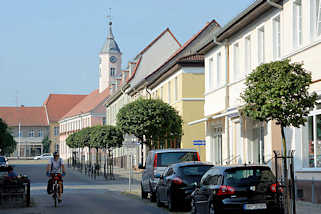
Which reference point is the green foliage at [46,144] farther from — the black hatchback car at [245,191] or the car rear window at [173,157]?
the black hatchback car at [245,191]

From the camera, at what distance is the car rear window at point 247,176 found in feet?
45.7

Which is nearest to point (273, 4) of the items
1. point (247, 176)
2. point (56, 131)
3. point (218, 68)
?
point (218, 68)

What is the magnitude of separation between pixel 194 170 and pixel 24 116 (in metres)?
131

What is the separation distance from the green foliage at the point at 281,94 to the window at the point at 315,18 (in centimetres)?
469

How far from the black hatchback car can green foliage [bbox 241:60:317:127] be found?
1376mm

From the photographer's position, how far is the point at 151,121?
1578 inches

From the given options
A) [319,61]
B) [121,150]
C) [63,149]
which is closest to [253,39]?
[319,61]

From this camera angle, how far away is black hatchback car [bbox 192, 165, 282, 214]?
1386 centimetres

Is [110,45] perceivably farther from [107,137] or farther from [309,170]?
[309,170]

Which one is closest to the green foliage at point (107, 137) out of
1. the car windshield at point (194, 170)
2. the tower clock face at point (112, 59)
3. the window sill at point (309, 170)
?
the window sill at point (309, 170)

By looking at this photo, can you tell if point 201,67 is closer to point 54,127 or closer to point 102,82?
point 102,82

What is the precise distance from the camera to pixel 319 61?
18.7 m

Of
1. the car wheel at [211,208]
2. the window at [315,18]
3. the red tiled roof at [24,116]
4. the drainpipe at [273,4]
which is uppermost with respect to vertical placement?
the red tiled roof at [24,116]

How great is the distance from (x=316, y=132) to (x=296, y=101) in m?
5.16
